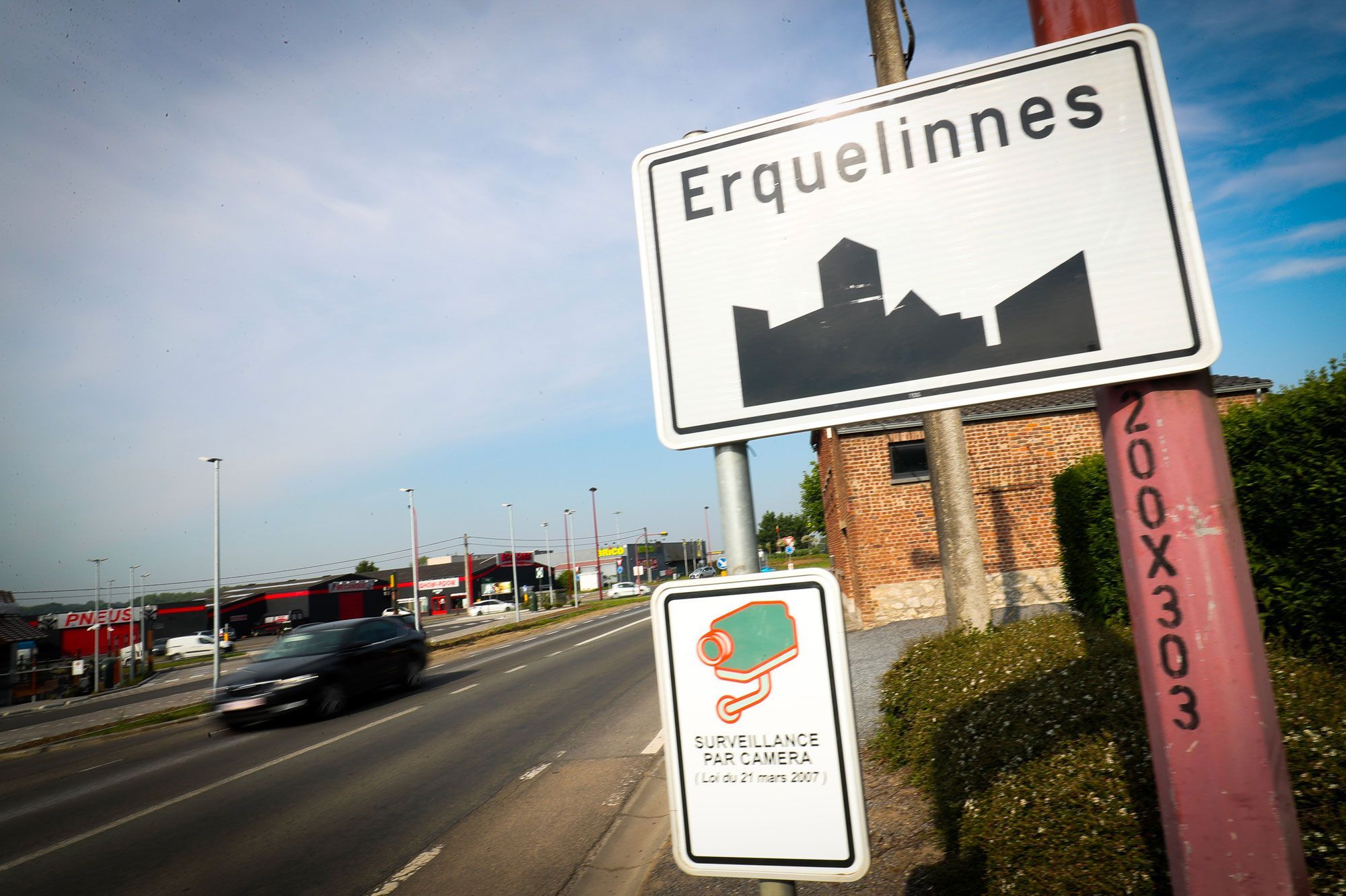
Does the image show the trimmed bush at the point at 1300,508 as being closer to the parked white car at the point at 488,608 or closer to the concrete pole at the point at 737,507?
the concrete pole at the point at 737,507

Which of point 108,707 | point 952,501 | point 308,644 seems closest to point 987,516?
point 952,501

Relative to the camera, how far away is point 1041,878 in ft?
10.2

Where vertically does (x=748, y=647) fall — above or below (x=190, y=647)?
above

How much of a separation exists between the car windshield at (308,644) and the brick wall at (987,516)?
35.0ft

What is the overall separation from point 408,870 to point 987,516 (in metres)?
13.3

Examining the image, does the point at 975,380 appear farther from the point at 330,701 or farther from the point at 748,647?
the point at 330,701

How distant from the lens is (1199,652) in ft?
4.18

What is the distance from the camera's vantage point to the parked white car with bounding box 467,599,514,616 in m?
64.9

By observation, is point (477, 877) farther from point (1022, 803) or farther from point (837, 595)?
point (837, 595)

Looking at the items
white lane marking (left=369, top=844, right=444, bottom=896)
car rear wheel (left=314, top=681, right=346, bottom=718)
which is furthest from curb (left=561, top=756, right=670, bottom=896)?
car rear wheel (left=314, top=681, right=346, bottom=718)

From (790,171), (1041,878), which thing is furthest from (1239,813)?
(1041,878)

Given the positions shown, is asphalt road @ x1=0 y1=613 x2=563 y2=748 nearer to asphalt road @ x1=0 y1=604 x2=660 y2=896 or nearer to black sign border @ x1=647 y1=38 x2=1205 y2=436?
asphalt road @ x1=0 y1=604 x2=660 y2=896

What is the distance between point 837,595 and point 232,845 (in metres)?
7.27

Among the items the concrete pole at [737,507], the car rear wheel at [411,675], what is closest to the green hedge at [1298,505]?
the concrete pole at [737,507]
